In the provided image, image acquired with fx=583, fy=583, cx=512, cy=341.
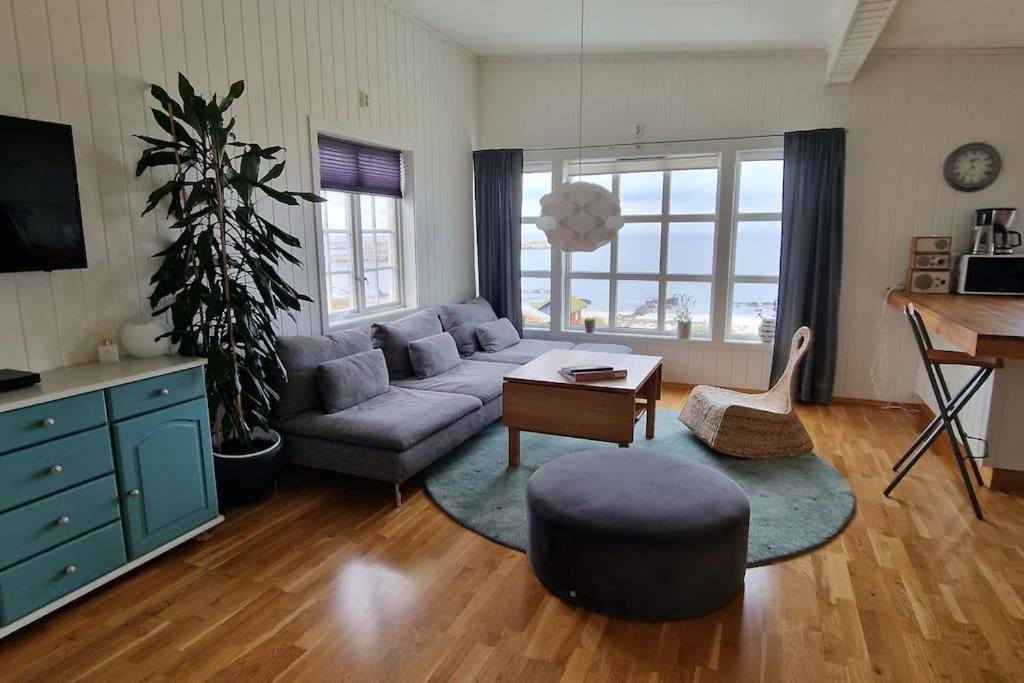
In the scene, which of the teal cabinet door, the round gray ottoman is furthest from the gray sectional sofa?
the round gray ottoman

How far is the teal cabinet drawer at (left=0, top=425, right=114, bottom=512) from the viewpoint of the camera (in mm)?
1997

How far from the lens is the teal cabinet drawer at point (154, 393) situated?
2.32 metres

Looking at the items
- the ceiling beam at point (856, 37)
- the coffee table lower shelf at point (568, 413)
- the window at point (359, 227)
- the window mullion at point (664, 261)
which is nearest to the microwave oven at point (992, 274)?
the ceiling beam at point (856, 37)

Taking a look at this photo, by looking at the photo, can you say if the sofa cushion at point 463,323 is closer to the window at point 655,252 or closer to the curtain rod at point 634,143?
the window at point 655,252

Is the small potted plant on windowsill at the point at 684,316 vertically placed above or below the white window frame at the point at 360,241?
below

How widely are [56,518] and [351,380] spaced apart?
1.52 metres

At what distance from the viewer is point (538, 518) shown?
2.30 meters

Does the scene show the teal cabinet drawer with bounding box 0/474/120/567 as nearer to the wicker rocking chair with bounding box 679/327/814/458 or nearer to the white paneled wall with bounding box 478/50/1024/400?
the wicker rocking chair with bounding box 679/327/814/458

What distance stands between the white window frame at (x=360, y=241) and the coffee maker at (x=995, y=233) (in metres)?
4.23

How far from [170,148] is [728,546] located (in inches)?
117

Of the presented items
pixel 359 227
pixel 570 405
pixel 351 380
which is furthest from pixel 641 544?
pixel 359 227

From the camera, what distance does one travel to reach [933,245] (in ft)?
14.3

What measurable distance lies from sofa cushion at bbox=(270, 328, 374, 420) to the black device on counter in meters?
1.15

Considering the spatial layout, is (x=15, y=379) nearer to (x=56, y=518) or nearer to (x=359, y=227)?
(x=56, y=518)
